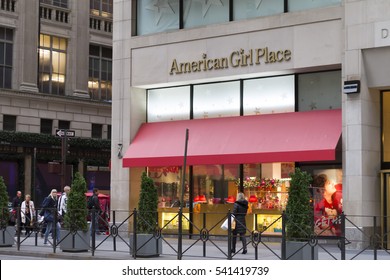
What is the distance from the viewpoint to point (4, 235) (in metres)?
21.4

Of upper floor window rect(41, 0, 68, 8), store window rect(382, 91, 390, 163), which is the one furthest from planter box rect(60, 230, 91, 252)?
upper floor window rect(41, 0, 68, 8)

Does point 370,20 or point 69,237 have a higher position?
point 370,20

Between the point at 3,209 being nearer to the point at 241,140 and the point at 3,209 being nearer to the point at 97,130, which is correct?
the point at 241,140

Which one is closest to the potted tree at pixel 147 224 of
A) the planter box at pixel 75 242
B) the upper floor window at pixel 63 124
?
the planter box at pixel 75 242

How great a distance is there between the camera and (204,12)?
26.4 metres

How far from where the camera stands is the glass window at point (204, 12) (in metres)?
25.9

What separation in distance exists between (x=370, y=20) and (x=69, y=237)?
35.6 ft

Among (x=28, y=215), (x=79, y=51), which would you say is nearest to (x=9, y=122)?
(x=79, y=51)

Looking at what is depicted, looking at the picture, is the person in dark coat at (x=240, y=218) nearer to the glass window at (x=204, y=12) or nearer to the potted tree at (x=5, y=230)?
the potted tree at (x=5, y=230)

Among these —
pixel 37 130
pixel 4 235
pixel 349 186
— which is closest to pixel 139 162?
pixel 4 235

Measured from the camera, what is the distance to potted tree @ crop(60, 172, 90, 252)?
19.2 meters

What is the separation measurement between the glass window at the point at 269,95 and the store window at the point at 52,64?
21.7 meters
